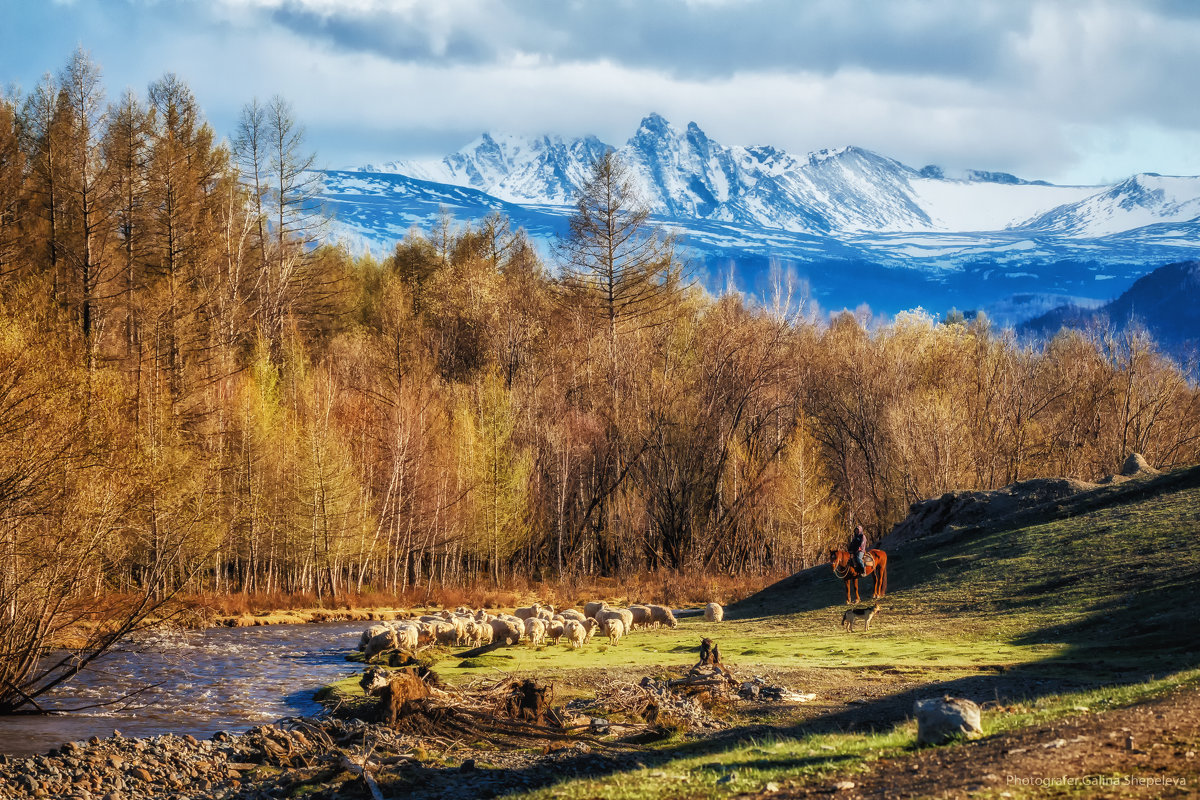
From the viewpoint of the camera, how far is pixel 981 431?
6116cm

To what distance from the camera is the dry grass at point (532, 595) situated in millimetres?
43531

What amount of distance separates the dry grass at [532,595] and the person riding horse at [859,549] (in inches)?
772

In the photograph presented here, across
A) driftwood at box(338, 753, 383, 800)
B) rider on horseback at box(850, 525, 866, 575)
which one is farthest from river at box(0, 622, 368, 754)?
rider on horseback at box(850, 525, 866, 575)

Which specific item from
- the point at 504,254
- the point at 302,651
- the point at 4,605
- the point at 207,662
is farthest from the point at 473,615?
the point at 504,254

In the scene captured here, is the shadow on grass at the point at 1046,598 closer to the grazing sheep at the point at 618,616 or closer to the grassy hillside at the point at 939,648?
the grassy hillside at the point at 939,648

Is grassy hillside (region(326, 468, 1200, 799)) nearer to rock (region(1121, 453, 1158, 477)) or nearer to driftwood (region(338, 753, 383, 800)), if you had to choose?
driftwood (region(338, 753, 383, 800))

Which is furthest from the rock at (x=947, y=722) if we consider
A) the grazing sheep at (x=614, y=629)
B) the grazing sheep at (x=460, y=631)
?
the grazing sheep at (x=460, y=631)

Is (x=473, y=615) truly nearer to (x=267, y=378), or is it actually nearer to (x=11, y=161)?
(x=267, y=378)

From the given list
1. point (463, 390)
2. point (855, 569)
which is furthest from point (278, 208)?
point (855, 569)

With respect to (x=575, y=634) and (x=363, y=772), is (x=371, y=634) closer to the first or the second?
(x=575, y=634)

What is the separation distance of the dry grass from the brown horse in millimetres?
14514

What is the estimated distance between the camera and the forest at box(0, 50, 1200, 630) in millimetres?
44312

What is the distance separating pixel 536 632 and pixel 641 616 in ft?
17.7

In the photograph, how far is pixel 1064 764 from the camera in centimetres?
966
